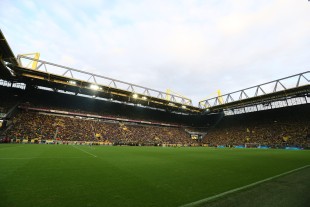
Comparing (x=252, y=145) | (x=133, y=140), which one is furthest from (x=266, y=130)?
(x=133, y=140)

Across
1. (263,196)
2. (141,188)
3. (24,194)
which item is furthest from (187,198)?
(24,194)

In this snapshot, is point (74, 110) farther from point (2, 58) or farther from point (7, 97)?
point (2, 58)

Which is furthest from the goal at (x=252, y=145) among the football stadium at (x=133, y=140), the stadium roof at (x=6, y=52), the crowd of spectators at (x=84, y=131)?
the stadium roof at (x=6, y=52)

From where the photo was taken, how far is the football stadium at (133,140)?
4.65 meters

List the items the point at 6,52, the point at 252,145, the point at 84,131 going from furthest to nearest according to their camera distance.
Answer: the point at 252,145
the point at 84,131
the point at 6,52

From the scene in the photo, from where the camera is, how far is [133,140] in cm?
4781

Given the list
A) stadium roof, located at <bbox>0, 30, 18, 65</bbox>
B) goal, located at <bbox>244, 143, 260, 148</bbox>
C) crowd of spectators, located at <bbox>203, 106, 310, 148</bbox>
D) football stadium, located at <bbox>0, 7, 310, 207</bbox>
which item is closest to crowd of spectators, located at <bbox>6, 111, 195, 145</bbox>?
football stadium, located at <bbox>0, 7, 310, 207</bbox>

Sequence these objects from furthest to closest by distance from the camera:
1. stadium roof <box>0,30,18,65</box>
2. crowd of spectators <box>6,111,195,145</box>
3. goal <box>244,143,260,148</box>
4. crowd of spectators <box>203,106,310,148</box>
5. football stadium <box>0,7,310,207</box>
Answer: goal <box>244,143,260,148</box> → crowd of spectators <box>203,106,310,148</box> → crowd of spectators <box>6,111,195,145</box> → stadium roof <box>0,30,18,65</box> → football stadium <box>0,7,310,207</box>

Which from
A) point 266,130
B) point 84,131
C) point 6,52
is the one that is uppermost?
point 6,52

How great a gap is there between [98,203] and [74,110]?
50193 mm

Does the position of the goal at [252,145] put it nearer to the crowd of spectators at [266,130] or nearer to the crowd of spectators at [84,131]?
the crowd of spectators at [266,130]

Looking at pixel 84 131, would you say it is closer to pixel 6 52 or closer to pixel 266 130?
pixel 6 52

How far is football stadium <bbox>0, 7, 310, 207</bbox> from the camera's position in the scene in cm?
465

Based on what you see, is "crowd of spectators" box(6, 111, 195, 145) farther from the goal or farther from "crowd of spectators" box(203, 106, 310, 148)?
the goal
